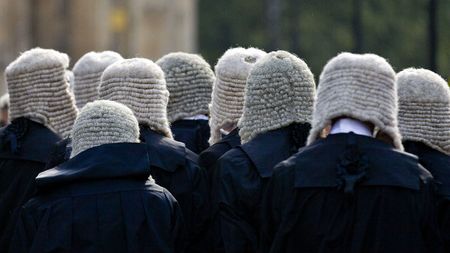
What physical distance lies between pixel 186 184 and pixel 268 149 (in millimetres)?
763

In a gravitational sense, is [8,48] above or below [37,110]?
below

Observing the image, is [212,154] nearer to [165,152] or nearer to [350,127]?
[165,152]

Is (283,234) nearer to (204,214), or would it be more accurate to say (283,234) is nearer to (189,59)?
(204,214)

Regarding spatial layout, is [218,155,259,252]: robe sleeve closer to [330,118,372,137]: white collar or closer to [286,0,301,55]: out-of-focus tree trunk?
[330,118,372,137]: white collar

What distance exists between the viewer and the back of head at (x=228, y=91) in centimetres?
1267

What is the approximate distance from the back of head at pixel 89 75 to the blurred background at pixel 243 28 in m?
22.5

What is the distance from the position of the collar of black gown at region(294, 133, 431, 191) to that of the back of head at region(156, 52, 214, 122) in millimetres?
3647

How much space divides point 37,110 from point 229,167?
2.38m

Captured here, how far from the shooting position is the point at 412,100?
36.8 ft

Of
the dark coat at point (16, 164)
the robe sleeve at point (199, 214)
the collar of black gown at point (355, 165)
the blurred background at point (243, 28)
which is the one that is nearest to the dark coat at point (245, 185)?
the robe sleeve at point (199, 214)

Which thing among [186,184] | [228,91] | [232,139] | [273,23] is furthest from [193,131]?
[273,23]

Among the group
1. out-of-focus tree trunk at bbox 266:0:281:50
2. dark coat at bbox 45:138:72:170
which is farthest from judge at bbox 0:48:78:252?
out-of-focus tree trunk at bbox 266:0:281:50

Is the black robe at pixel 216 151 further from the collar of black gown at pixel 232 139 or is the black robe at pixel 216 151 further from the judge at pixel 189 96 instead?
the judge at pixel 189 96

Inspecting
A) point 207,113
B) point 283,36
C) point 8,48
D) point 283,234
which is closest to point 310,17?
point 283,36
